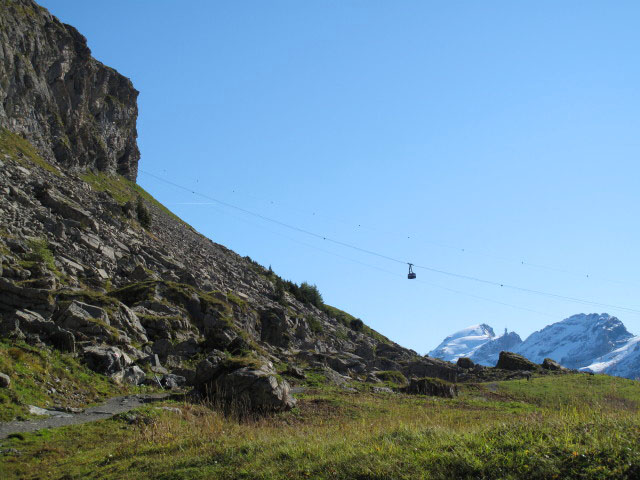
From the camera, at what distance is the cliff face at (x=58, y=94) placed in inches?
2859

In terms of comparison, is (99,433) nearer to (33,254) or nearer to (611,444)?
(611,444)

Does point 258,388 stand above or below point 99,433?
above

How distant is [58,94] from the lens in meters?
85.8

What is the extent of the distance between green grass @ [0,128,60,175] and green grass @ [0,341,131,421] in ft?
137

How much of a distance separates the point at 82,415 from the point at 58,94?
265ft

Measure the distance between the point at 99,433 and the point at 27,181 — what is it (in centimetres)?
4211

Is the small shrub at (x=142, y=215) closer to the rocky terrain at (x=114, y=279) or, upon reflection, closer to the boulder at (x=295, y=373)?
the rocky terrain at (x=114, y=279)

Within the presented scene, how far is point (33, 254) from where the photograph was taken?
35344 millimetres

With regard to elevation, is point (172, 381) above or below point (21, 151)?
below

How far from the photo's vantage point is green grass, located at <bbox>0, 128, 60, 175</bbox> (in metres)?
58.6

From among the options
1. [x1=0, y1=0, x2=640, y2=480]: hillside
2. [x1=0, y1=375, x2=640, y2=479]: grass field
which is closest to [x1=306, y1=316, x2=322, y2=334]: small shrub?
[x1=0, y1=0, x2=640, y2=480]: hillside

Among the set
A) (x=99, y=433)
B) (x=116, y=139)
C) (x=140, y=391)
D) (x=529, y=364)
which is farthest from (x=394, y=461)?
(x=116, y=139)

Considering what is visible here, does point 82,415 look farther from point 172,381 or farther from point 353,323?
point 353,323

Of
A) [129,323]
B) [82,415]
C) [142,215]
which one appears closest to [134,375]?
[129,323]
